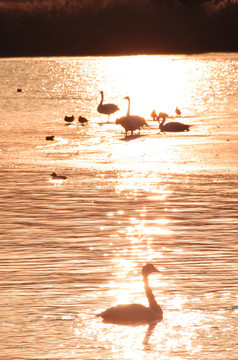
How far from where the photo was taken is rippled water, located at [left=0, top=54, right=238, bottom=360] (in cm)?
1356

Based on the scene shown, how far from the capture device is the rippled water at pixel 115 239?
44.5 feet

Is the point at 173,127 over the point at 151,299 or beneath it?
over

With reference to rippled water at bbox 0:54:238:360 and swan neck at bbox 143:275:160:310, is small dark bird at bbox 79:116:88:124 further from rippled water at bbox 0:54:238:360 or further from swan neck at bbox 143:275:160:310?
swan neck at bbox 143:275:160:310

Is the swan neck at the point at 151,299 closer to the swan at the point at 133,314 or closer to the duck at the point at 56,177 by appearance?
the swan at the point at 133,314

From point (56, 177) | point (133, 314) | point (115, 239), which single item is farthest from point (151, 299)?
point (56, 177)

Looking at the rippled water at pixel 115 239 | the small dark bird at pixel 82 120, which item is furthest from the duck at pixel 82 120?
the rippled water at pixel 115 239

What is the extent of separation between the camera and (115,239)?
19531mm

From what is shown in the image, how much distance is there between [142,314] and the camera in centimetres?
1406

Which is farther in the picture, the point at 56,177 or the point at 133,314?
the point at 56,177

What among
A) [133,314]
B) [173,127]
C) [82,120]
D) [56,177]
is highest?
[82,120]

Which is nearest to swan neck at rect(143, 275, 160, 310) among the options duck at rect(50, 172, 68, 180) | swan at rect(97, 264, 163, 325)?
swan at rect(97, 264, 163, 325)

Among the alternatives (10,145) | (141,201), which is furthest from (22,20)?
(141,201)

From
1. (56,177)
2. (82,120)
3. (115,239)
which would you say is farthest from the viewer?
(82,120)

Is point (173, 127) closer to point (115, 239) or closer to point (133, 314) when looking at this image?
point (115, 239)
